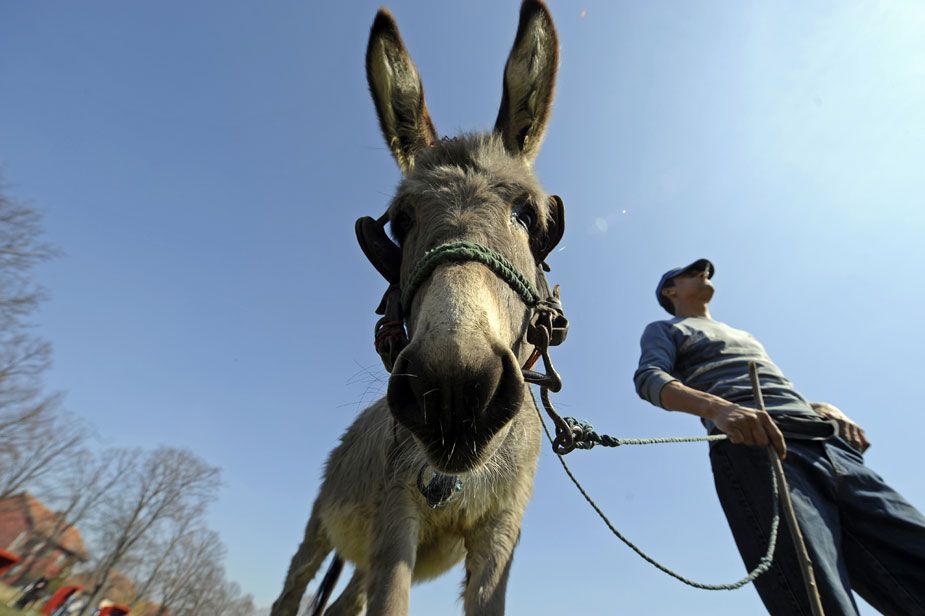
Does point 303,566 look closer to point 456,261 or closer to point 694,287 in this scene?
point 456,261

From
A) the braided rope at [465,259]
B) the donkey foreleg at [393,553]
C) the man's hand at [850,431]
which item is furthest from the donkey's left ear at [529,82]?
the man's hand at [850,431]

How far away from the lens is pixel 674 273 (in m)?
4.21

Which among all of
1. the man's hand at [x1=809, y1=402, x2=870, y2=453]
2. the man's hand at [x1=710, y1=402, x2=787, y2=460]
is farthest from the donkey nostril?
the man's hand at [x1=809, y1=402, x2=870, y2=453]

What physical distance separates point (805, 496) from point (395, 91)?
371 centimetres

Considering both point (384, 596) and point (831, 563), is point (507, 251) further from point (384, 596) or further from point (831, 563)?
point (831, 563)

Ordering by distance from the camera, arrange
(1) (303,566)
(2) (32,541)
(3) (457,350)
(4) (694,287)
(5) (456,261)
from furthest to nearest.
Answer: (2) (32,541)
(1) (303,566)
(4) (694,287)
(5) (456,261)
(3) (457,350)

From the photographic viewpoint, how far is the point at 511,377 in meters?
1.60

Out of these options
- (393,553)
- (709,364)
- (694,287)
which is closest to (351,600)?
(393,553)

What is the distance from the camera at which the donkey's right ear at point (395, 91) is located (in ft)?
10.8

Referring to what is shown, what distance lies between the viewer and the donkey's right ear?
3.29m

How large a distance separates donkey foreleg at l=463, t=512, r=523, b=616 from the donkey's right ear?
258cm

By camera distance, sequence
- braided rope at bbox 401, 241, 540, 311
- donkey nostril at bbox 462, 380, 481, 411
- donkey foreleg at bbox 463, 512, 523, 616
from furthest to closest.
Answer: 1. donkey foreleg at bbox 463, 512, 523, 616
2. braided rope at bbox 401, 241, 540, 311
3. donkey nostril at bbox 462, 380, 481, 411

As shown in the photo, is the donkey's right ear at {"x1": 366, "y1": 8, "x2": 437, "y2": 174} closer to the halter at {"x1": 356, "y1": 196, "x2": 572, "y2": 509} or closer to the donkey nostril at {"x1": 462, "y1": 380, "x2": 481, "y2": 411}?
the halter at {"x1": 356, "y1": 196, "x2": 572, "y2": 509}

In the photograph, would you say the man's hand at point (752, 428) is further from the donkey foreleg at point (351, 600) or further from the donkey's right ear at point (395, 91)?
the donkey foreleg at point (351, 600)
